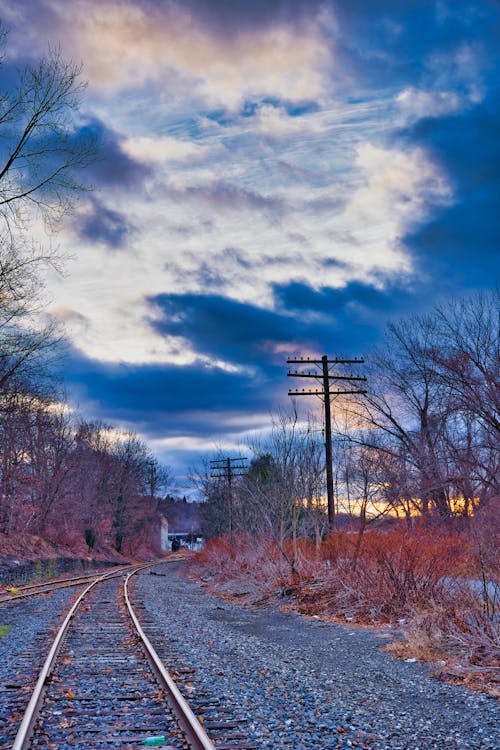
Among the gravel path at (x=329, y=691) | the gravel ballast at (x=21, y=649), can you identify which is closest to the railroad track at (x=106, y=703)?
the gravel ballast at (x=21, y=649)

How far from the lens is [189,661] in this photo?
412 inches

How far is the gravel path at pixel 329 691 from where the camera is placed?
6.55m

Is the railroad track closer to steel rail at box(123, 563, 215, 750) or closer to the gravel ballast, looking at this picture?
steel rail at box(123, 563, 215, 750)

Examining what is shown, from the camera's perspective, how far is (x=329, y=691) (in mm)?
8555

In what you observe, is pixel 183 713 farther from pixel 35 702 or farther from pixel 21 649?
pixel 21 649

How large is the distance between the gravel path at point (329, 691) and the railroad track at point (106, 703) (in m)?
0.66

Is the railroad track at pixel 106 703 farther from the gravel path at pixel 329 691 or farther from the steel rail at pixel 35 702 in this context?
the gravel path at pixel 329 691

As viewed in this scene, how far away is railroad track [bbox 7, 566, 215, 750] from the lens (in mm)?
6086

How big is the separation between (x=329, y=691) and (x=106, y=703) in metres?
2.88

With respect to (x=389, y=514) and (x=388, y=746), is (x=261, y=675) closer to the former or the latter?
(x=388, y=746)

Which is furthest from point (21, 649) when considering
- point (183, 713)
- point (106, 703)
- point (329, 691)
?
point (183, 713)

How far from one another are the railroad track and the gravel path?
66cm

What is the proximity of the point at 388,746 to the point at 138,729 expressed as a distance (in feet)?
7.88

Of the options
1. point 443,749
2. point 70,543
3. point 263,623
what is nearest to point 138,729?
point 443,749
